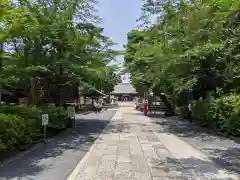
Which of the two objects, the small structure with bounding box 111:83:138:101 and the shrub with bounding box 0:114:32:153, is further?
the small structure with bounding box 111:83:138:101

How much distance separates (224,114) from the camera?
1655cm

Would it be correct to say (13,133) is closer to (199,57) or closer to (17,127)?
(17,127)

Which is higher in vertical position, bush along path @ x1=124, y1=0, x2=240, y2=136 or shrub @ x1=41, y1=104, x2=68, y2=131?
bush along path @ x1=124, y1=0, x2=240, y2=136

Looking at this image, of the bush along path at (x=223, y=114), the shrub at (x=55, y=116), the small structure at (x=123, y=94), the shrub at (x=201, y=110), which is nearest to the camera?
the bush along path at (x=223, y=114)

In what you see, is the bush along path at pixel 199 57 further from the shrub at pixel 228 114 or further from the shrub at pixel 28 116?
the shrub at pixel 28 116

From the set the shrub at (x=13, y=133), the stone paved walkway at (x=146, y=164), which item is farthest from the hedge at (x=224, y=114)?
the shrub at (x=13, y=133)

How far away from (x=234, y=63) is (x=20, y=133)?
7372mm

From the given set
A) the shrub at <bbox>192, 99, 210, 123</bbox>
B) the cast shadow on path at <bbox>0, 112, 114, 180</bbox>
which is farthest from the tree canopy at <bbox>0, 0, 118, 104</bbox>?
the shrub at <bbox>192, 99, 210, 123</bbox>

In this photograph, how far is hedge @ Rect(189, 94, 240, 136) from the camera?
49.6 feet

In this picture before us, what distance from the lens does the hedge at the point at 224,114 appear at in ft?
49.6

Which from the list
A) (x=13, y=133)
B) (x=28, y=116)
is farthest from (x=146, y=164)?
(x=28, y=116)

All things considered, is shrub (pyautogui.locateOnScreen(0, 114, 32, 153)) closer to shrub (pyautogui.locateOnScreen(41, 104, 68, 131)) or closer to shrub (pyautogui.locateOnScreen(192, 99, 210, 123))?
shrub (pyautogui.locateOnScreen(41, 104, 68, 131))

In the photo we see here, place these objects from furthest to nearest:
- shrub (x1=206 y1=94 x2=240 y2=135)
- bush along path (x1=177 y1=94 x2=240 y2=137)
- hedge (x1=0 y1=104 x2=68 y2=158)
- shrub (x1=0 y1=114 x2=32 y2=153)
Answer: bush along path (x1=177 y1=94 x2=240 y2=137), shrub (x1=206 y1=94 x2=240 y2=135), hedge (x1=0 y1=104 x2=68 y2=158), shrub (x1=0 y1=114 x2=32 y2=153)

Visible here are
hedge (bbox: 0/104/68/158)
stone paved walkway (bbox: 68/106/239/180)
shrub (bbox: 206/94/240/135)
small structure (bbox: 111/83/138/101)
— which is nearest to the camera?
stone paved walkway (bbox: 68/106/239/180)
